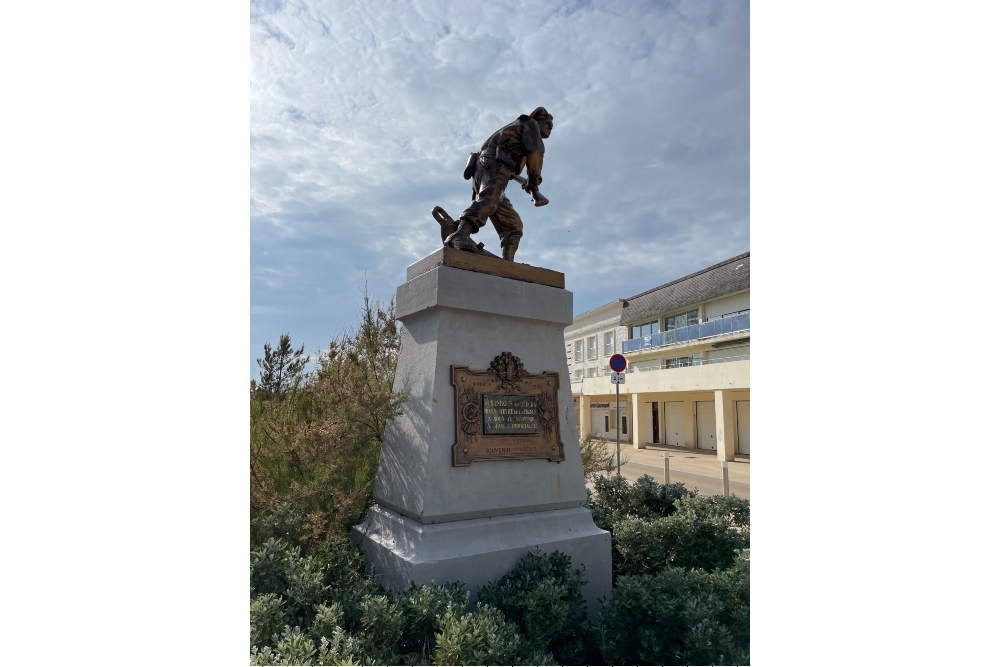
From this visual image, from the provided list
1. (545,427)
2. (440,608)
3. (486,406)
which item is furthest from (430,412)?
(440,608)

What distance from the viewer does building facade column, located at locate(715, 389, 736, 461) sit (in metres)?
17.3

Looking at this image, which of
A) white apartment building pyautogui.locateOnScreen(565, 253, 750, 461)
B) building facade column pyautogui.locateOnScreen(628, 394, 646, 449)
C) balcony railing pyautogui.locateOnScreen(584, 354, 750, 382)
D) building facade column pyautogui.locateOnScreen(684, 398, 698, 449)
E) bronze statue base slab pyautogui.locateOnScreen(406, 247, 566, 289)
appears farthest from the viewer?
building facade column pyautogui.locateOnScreen(628, 394, 646, 449)

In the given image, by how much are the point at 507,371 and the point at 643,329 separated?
77.0ft

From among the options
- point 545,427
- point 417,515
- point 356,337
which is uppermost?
point 356,337

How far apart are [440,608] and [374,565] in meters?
→ 1.18

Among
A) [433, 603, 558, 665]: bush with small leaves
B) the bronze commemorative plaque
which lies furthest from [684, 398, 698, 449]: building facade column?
[433, 603, 558, 665]: bush with small leaves

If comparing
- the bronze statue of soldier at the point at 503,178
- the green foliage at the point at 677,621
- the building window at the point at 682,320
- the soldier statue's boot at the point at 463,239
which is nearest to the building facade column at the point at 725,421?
the building window at the point at 682,320

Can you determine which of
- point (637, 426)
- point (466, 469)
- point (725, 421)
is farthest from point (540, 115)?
point (637, 426)

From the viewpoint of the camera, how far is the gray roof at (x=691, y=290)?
2086 cm

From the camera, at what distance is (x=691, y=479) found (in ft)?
43.3

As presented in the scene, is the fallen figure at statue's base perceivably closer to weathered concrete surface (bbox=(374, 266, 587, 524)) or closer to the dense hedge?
weathered concrete surface (bbox=(374, 266, 587, 524))

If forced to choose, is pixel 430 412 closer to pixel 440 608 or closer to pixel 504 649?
pixel 440 608

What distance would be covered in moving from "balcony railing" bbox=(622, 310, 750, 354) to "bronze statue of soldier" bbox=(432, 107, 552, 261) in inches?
684

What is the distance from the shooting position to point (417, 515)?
3.86m
